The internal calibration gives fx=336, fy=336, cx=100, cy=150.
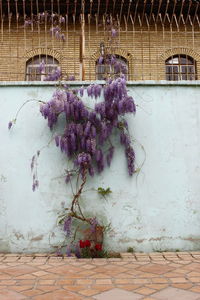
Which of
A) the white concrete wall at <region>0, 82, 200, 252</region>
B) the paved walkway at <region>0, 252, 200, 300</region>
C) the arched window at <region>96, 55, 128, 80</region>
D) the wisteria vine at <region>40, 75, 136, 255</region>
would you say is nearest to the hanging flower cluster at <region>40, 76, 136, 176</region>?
the wisteria vine at <region>40, 75, 136, 255</region>

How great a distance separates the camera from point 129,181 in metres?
4.76

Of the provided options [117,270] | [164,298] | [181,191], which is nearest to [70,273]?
[117,270]

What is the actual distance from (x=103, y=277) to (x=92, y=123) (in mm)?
2141

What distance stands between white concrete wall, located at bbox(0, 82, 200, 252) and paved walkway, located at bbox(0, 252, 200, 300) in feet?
0.96

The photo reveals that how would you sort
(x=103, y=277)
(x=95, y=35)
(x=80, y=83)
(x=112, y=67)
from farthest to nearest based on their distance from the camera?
(x=95, y=35) < (x=112, y=67) < (x=80, y=83) < (x=103, y=277)

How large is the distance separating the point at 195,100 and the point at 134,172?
1398mm

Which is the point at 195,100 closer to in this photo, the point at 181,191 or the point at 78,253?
the point at 181,191

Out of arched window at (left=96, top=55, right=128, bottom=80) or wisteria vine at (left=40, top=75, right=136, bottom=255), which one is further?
arched window at (left=96, top=55, right=128, bottom=80)

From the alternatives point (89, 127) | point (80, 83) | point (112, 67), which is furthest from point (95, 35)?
point (89, 127)

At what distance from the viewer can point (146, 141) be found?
4840mm

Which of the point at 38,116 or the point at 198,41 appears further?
the point at 198,41

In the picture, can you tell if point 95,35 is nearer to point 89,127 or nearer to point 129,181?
point 89,127

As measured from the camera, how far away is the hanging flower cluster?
462 cm

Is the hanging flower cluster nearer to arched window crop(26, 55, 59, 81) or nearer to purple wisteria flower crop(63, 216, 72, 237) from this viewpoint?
purple wisteria flower crop(63, 216, 72, 237)
